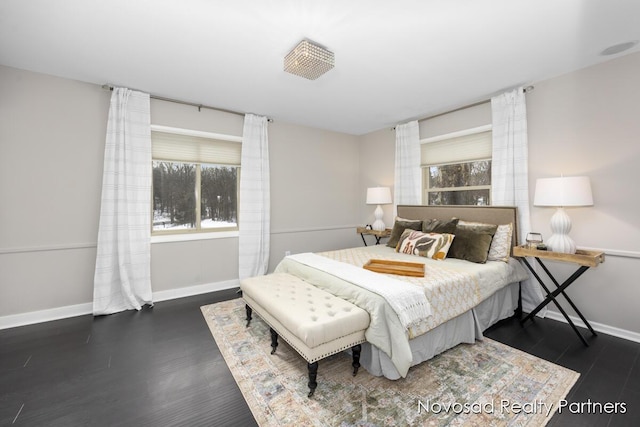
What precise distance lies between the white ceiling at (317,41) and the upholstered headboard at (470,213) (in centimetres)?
143

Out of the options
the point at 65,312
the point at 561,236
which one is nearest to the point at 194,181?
the point at 65,312

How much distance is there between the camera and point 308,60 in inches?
92.5

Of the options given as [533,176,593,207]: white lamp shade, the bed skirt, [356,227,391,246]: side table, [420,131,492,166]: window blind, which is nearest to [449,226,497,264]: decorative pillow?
the bed skirt

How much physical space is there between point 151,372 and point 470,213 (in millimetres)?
3778

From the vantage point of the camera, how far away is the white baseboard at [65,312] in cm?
274

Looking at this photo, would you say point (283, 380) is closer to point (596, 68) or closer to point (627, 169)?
point (627, 169)

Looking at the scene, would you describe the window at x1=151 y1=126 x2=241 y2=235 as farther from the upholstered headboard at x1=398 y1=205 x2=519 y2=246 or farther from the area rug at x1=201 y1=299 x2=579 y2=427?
the upholstered headboard at x1=398 y1=205 x2=519 y2=246

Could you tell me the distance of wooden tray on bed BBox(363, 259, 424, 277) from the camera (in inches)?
95.4

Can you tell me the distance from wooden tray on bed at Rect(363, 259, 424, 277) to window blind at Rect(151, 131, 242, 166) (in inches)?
106

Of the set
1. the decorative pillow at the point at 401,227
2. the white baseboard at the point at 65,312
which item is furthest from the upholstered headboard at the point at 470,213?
the white baseboard at the point at 65,312

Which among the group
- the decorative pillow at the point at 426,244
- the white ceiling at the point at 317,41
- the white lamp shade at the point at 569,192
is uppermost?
the white ceiling at the point at 317,41

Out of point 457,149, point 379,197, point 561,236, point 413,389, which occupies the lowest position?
point 413,389

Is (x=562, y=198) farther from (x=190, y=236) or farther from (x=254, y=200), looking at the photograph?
(x=190, y=236)

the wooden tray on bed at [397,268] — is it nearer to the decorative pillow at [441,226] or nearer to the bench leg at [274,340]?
the decorative pillow at [441,226]
